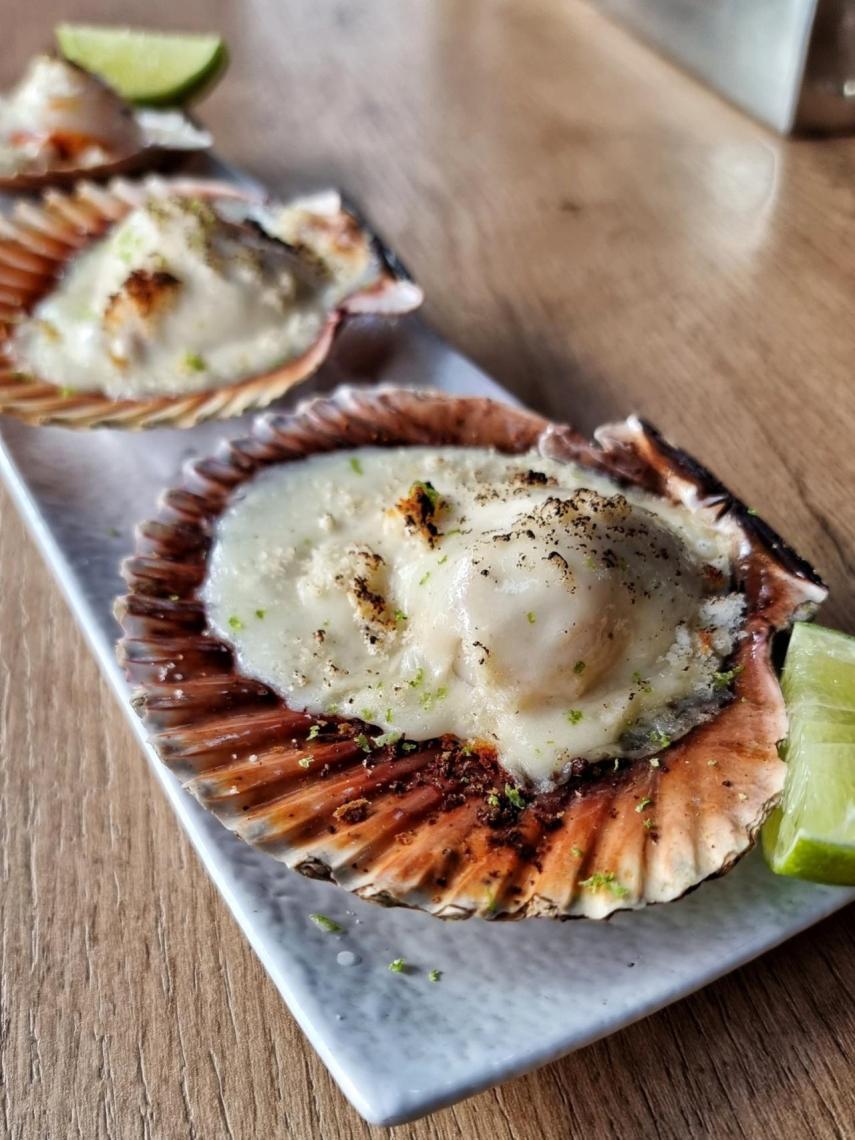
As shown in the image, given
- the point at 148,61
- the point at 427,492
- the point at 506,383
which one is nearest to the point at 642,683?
the point at 427,492

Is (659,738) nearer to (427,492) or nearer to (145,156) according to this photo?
(427,492)

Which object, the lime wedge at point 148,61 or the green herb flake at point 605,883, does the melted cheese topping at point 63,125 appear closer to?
the lime wedge at point 148,61

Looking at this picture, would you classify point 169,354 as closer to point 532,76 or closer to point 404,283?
point 404,283

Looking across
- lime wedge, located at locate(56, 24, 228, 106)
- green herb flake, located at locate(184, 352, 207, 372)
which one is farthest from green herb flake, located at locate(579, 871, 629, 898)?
lime wedge, located at locate(56, 24, 228, 106)

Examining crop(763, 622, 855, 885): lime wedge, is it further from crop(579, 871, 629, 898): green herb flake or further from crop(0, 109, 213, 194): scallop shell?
crop(0, 109, 213, 194): scallop shell

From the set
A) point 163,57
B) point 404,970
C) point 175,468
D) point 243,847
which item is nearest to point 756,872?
point 404,970

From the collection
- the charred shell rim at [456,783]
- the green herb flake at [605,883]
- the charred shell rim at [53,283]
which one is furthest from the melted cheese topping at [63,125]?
the green herb flake at [605,883]

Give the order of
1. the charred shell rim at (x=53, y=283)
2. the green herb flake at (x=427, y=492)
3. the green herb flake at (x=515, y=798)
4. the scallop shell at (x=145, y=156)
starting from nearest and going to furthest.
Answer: the green herb flake at (x=515, y=798) → the green herb flake at (x=427, y=492) → the charred shell rim at (x=53, y=283) → the scallop shell at (x=145, y=156)
